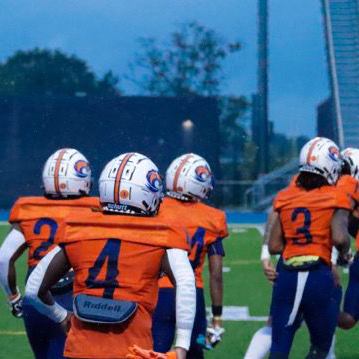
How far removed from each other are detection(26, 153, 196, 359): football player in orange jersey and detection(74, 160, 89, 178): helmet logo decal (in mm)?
1813

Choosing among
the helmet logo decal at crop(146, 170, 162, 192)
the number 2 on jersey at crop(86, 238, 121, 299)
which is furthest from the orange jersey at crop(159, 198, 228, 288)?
the number 2 on jersey at crop(86, 238, 121, 299)

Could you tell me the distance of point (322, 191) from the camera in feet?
17.5

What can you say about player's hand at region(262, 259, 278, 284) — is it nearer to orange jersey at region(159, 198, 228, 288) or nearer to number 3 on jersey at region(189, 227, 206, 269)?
orange jersey at region(159, 198, 228, 288)

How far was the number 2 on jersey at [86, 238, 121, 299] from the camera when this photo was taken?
3.58 meters

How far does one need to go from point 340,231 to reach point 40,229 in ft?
5.62

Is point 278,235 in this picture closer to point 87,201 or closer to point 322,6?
point 87,201

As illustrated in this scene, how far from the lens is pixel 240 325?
8.71 m

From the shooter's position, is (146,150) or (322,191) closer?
(322,191)

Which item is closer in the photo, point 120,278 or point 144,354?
point 144,354

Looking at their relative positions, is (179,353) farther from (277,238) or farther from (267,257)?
(267,257)

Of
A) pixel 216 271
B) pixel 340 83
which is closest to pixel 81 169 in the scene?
pixel 216 271

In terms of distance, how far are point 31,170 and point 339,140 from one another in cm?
1093

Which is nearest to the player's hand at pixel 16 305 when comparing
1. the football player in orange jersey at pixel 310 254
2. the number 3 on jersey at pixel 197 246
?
the number 3 on jersey at pixel 197 246

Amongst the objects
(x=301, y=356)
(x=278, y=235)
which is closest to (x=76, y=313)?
(x=278, y=235)
